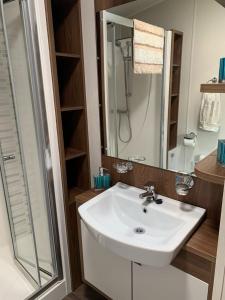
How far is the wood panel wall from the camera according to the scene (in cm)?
124

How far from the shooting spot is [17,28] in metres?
1.34

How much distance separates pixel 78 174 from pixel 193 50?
114cm

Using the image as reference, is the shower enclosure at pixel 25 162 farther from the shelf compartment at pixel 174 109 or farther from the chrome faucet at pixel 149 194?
the shelf compartment at pixel 174 109

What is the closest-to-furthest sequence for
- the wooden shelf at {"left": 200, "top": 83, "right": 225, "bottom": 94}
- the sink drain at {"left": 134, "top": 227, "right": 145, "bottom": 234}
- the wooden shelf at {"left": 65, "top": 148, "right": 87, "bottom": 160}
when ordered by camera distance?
the wooden shelf at {"left": 200, "top": 83, "right": 225, "bottom": 94} < the sink drain at {"left": 134, "top": 227, "right": 145, "bottom": 234} < the wooden shelf at {"left": 65, "top": 148, "right": 87, "bottom": 160}

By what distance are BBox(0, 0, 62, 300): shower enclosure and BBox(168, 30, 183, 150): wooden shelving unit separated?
74 centimetres

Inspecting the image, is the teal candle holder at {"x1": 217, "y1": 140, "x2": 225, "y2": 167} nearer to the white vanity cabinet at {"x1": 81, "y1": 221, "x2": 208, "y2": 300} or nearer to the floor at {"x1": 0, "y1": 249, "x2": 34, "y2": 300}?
the white vanity cabinet at {"x1": 81, "y1": 221, "x2": 208, "y2": 300}

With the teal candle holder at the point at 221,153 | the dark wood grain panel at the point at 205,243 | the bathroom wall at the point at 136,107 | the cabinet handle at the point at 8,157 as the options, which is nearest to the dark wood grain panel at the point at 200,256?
the dark wood grain panel at the point at 205,243

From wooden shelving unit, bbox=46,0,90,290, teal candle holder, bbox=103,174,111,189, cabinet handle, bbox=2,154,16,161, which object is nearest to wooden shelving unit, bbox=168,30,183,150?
teal candle holder, bbox=103,174,111,189

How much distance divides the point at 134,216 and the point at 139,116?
0.62 meters

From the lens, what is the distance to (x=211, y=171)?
1.03 m

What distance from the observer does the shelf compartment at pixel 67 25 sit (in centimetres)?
146

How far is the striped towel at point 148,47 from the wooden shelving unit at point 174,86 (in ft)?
0.24

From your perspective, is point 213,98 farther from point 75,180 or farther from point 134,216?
point 75,180

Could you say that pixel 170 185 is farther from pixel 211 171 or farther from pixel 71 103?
pixel 71 103
